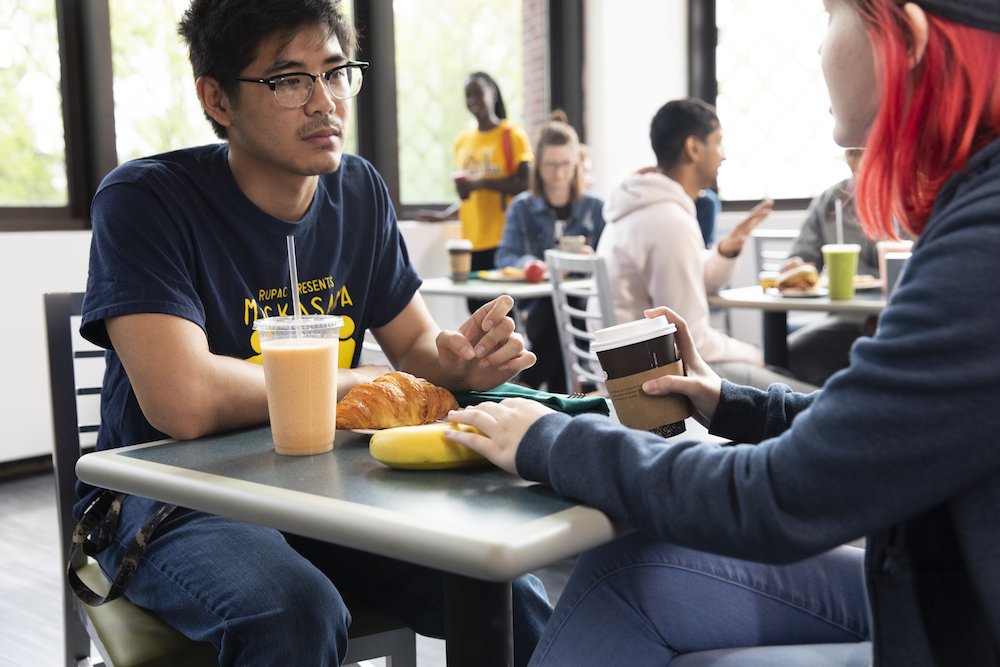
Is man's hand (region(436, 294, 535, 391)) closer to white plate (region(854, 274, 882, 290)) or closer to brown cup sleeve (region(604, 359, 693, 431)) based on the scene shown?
brown cup sleeve (region(604, 359, 693, 431))

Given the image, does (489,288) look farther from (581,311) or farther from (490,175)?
(490,175)

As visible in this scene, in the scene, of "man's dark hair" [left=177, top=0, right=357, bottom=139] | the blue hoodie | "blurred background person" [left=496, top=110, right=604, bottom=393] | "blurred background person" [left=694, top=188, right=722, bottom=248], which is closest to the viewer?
the blue hoodie

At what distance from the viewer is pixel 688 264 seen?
3119 millimetres

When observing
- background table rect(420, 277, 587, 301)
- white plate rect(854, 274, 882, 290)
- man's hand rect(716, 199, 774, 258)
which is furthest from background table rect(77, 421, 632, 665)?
background table rect(420, 277, 587, 301)

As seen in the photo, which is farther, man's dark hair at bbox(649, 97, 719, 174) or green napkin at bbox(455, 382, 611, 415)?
man's dark hair at bbox(649, 97, 719, 174)

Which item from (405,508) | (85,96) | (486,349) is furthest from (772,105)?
(405,508)

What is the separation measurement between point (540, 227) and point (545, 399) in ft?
13.9

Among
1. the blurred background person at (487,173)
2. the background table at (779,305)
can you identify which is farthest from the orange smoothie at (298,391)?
the blurred background person at (487,173)

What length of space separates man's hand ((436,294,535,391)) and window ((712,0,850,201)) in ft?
19.0

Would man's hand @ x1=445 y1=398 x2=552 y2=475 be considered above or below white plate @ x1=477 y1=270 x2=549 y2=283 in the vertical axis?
above

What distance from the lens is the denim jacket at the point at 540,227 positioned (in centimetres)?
546

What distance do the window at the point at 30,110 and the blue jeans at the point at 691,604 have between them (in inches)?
165

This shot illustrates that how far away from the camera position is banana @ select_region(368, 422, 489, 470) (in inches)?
42.3

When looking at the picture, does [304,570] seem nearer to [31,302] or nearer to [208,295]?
[208,295]
